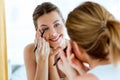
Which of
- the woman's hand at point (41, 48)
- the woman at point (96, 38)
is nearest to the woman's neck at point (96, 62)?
the woman at point (96, 38)

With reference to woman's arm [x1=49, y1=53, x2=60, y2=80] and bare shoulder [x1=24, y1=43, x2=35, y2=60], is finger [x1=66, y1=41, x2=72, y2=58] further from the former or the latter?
bare shoulder [x1=24, y1=43, x2=35, y2=60]

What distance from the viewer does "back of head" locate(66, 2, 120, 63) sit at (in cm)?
108

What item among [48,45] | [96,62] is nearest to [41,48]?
[48,45]

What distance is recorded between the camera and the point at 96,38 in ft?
3.54

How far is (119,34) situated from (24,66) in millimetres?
563

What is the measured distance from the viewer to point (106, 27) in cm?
108

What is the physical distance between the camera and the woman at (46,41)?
4.25 feet

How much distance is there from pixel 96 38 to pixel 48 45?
1.05ft

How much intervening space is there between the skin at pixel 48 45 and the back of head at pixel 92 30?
0.16m

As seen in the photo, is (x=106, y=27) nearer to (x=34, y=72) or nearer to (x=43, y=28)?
(x=43, y=28)

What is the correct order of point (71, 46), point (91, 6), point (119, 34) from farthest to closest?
point (71, 46) < point (91, 6) < point (119, 34)

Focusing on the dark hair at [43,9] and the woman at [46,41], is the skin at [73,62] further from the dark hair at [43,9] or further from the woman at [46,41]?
the dark hair at [43,9]

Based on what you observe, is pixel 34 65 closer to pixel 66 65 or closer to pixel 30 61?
pixel 30 61

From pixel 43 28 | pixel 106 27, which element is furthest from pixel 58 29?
pixel 106 27
